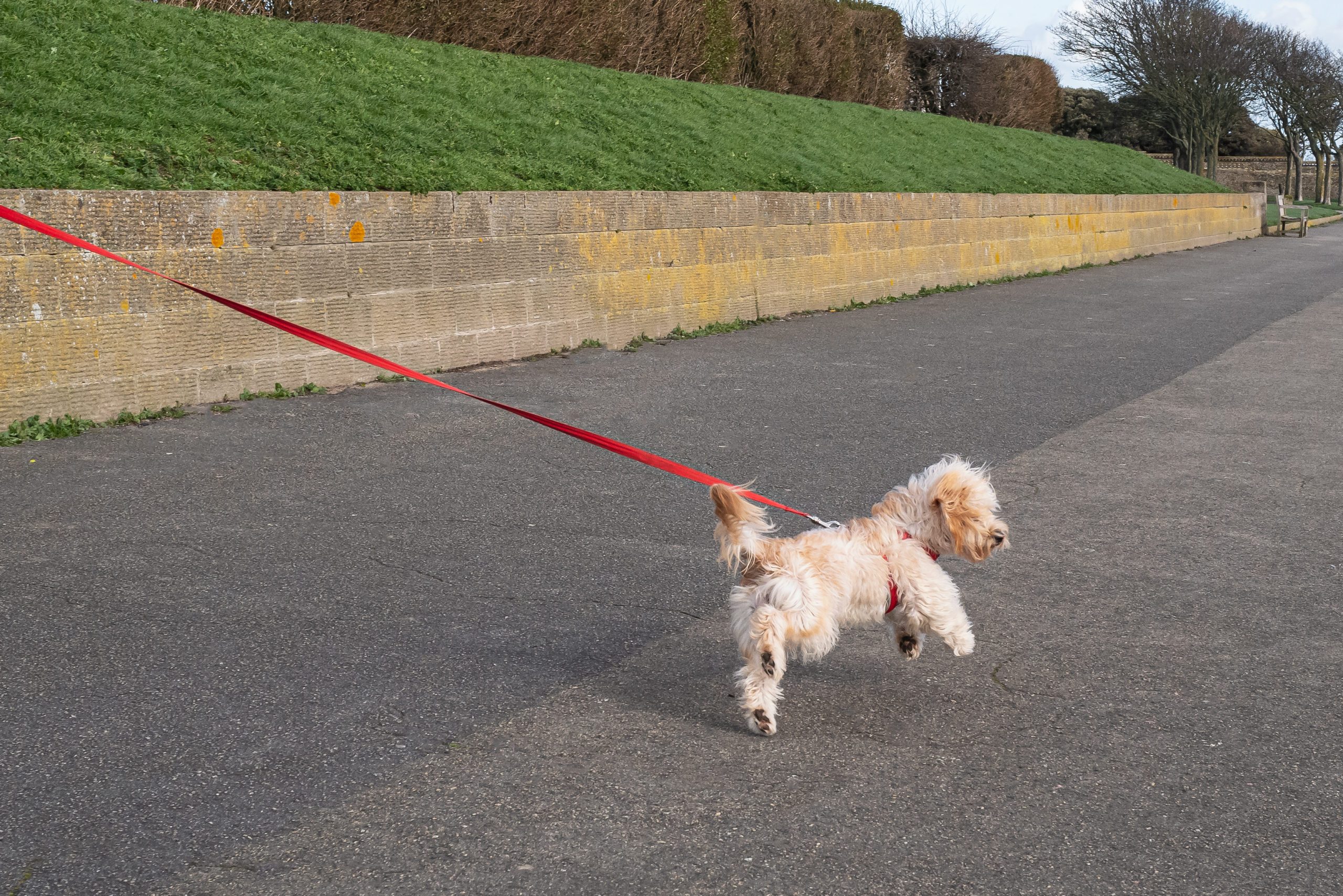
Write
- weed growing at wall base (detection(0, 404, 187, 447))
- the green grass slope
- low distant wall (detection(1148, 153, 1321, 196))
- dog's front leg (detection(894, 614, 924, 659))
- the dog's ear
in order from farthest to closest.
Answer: low distant wall (detection(1148, 153, 1321, 196)) < the green grass slope < weed growing at wall base (detection(0, 404, 187, 447)) < dog's front leg (detection(894, 614, 924, 659)) < the dog's ear

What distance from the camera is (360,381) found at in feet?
31.7

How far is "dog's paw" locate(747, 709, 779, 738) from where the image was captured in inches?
150

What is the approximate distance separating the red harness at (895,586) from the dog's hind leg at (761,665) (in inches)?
18.5

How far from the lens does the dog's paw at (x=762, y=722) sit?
3809 millimetres

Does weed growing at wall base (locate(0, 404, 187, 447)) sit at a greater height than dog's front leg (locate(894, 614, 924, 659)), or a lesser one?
greater

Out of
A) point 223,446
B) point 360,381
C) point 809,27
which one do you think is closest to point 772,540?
point 223,446

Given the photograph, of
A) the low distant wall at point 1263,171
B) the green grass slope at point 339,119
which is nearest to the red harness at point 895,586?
the green grass slope at point 339,119

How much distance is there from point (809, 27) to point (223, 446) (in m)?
20.0

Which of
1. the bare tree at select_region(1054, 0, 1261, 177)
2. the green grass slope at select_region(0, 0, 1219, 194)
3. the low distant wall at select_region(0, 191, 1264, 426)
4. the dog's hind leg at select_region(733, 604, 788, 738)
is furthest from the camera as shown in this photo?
the bare tree at select_region(1054, 0, 1261, 177)

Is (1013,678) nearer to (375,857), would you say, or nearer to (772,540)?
(772,540)

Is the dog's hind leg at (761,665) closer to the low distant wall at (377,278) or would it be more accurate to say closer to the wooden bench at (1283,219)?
the low distant wall at (377,278)

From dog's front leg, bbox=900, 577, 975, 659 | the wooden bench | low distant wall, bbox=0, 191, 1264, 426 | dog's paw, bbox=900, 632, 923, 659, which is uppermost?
the wooden bench

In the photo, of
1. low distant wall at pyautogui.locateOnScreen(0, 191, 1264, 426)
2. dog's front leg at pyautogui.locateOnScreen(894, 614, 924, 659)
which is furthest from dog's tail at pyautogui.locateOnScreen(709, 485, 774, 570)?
low distant wall at pyautogui.locateOnScreen(0, 191, 1264, 426)

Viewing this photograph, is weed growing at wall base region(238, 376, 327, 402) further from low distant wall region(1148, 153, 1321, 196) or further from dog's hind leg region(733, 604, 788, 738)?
low distant wall region(1148, 153, 1321, 196)
